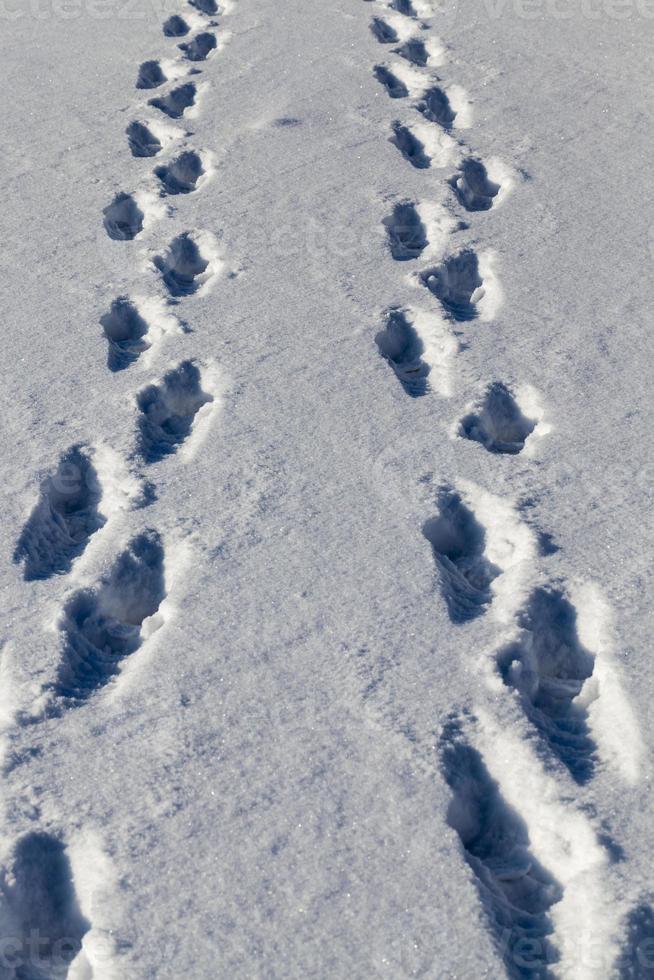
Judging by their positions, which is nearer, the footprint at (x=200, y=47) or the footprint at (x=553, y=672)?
the footprint at (x=553, y=672)

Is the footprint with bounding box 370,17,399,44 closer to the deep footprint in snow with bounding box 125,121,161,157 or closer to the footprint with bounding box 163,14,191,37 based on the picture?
the footprint with bounding box 163,14,191,37

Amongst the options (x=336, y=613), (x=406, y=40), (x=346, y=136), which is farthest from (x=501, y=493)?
(x=406, y=40)

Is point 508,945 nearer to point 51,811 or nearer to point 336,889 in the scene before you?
point 336,889

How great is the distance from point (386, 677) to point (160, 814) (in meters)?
0.32

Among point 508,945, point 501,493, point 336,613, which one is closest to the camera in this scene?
point 508,945

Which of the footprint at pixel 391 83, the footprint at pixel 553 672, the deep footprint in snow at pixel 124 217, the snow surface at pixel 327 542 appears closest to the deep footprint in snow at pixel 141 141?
the snow surface at pixel 327 542

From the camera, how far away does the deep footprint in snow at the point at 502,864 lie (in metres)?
1.07

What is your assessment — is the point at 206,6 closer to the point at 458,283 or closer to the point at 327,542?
the point at 458,283

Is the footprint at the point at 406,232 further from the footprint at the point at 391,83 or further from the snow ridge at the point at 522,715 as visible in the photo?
the footprint at the point at 391,83

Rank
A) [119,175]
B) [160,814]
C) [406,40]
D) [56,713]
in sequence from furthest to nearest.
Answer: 1. [406,40]
2. [119,175]
3. [56,713]
4. [160,814]

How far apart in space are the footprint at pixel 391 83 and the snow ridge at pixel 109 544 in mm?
701

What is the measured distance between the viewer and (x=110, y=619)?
1447 mm

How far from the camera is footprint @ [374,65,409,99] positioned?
2963mm

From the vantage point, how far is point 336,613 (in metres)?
1.41
